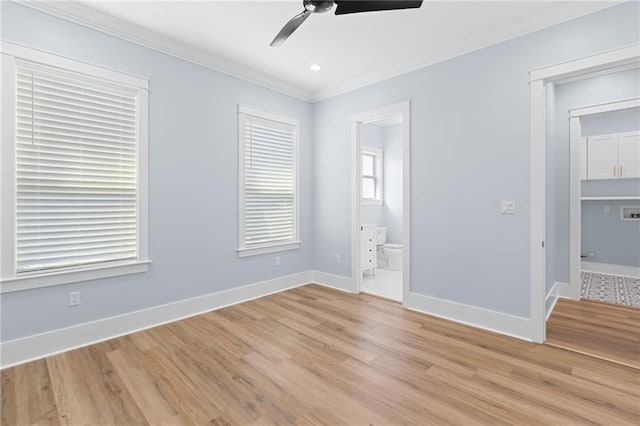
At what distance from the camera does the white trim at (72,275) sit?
7.77ft

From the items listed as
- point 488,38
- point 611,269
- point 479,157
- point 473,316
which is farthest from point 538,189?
point 611,269

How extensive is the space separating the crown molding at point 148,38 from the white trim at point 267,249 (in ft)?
7.24

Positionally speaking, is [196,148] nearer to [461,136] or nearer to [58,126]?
[58,126]

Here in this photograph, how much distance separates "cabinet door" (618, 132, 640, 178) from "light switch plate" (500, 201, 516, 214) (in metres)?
3.66

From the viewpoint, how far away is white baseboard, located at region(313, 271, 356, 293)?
4348 mm

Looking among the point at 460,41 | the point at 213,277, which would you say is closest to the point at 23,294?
the point at 213,277

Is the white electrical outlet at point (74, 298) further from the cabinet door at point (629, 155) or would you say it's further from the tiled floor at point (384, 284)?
the cabinet door at point (629, 155)

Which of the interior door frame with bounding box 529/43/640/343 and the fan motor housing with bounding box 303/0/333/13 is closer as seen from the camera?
the fan motor housing with bounding box 303/0/333/13

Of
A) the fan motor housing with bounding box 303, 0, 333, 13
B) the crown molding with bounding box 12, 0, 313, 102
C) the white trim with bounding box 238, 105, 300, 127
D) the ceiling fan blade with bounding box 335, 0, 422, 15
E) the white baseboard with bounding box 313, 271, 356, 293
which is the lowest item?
the white baseboard with bounding box 313, 271, 356, 293

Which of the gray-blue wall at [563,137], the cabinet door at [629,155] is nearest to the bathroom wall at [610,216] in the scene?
the cabinet door at [629,155]

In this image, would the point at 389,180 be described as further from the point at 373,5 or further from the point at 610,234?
the point at 373,5

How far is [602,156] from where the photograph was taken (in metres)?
5.05

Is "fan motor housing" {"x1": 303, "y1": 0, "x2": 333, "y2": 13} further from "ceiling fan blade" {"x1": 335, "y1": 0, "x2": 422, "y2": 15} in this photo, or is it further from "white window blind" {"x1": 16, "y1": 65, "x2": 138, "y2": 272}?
"white window blind" {"x1": 16, "y1": 65, "x2": 138, "y2": 272}

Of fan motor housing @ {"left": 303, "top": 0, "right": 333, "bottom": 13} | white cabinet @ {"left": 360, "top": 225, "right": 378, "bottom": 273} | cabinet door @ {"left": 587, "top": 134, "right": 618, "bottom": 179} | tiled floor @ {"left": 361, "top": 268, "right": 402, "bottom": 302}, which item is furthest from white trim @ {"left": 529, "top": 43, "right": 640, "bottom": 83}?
cabinet door @ {"left": 587, "top": 134, "right": 618, "bottom": 179}
